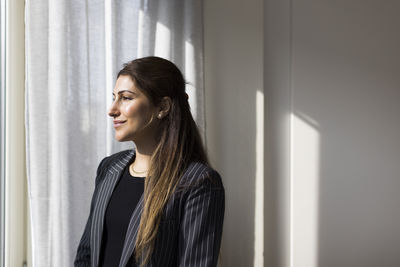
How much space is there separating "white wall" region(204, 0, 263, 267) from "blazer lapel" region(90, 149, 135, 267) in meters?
0.98

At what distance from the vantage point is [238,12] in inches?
105

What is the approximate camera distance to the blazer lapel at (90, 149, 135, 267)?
163cm

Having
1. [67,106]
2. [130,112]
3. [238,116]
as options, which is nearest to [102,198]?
[130,112]

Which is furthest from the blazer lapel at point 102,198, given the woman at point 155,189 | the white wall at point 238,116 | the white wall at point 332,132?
the white wall at point 332,132

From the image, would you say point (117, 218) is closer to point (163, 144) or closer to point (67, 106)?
point (163, 144)

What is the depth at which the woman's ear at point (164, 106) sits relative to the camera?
1.67 meters

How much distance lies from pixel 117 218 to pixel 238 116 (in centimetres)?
125

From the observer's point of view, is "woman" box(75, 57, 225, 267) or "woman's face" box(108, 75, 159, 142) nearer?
"woman" box(75, 57, 225, 267)

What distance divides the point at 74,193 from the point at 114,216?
461 mm

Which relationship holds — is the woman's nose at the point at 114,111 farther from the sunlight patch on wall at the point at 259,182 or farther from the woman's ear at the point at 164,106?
the sunlight patch on wall at the point at 259,182

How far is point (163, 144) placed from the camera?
66.0 inches

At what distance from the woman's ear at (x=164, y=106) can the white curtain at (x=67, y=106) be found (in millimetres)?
512

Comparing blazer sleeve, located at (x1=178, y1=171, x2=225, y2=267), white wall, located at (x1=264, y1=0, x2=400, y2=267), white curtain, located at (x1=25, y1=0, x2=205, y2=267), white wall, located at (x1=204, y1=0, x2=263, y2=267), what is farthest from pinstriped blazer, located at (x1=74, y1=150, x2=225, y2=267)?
white wall, located at (x1=264, y1=0, x2=400, y2=267)

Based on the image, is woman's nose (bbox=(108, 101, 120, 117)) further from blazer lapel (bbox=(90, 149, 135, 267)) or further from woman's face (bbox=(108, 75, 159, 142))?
blazer lapel (bbox=(90, 149, 135, 267))
